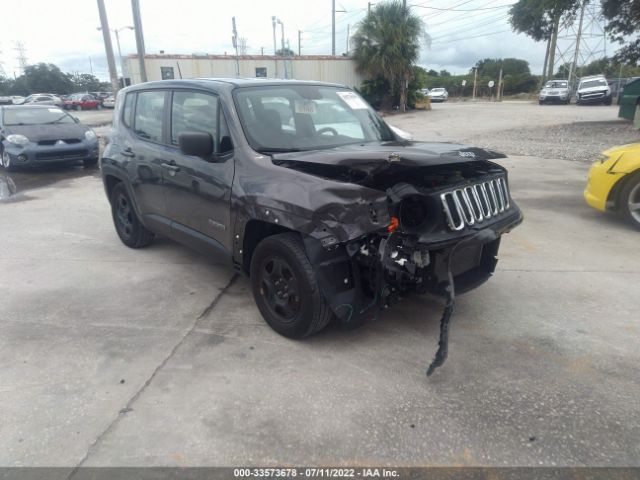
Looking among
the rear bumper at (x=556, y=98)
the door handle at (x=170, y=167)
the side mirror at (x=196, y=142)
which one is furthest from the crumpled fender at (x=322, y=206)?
the rear bumper at (x=556, y=98)

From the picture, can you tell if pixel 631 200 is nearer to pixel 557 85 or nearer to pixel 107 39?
Answer: pixel 107 39

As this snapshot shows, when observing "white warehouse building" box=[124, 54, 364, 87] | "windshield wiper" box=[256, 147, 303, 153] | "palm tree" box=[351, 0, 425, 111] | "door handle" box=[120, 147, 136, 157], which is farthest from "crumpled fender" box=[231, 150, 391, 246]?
"white warehouse building" box=[124, 54, 364, 87]

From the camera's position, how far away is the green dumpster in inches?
616

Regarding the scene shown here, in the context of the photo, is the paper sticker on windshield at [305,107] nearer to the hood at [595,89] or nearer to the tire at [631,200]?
the tire at [631,200]

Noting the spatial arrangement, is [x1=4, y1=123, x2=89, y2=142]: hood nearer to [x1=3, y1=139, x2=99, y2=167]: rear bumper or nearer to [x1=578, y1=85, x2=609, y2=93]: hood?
[x1=3, y1=139, x2=99, y2=167]: rear bumper

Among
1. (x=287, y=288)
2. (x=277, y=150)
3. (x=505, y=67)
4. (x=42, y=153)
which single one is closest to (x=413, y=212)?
(x=287, y=288)

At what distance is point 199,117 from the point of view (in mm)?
3990

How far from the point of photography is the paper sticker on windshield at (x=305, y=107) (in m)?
3.95

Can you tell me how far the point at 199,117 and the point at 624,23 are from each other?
19214 mm

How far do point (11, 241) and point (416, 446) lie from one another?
18.6 ft

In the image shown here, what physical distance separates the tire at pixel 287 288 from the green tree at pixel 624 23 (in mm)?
16424

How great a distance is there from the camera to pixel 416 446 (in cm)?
240

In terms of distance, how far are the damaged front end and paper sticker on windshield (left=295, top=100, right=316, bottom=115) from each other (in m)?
0.86

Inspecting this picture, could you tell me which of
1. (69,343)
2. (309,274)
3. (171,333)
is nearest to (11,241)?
(69,343)
